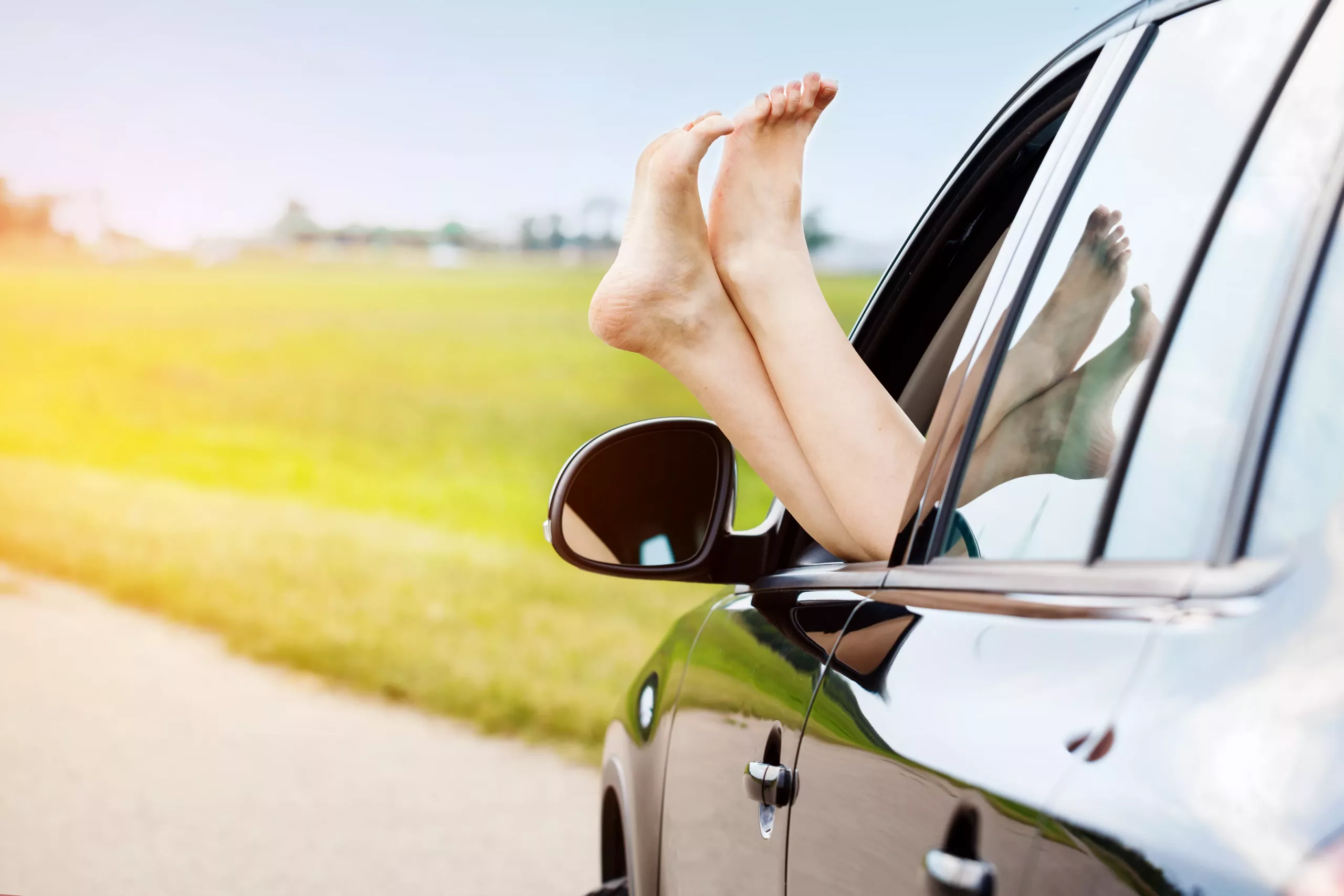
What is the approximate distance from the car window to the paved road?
377 cm

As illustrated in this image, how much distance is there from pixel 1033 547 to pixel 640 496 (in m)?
0.98

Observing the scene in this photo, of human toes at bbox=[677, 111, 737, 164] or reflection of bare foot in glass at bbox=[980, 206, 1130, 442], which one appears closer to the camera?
reflection of bare foot in glass at bbox=[980, 206, 1130, 442]

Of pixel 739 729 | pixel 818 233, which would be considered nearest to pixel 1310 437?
pixel 739 729

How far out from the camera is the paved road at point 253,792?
4.73 meters

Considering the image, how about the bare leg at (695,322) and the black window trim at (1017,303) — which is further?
the bare leg at (695,322)

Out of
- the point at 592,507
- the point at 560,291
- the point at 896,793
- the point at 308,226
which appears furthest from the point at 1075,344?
the point at 308,226

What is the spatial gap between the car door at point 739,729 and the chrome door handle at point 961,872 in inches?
14.5

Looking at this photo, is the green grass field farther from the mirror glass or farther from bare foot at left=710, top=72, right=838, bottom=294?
bare foot at left=710, top=72, right=838, bottom=294

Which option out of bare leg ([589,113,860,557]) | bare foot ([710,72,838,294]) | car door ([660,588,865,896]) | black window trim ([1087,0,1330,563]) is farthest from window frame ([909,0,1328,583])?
bare foot ([710,72,838,294])

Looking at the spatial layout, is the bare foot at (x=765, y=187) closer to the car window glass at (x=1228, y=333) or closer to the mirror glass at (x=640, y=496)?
the mirror glass at (x=640, y=496)

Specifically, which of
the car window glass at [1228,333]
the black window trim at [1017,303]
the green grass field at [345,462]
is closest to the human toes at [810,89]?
the black window trim at [1017,303]

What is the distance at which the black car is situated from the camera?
64cm

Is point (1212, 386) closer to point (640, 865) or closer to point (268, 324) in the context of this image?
point (640, 865)

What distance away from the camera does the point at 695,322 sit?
1.83m
